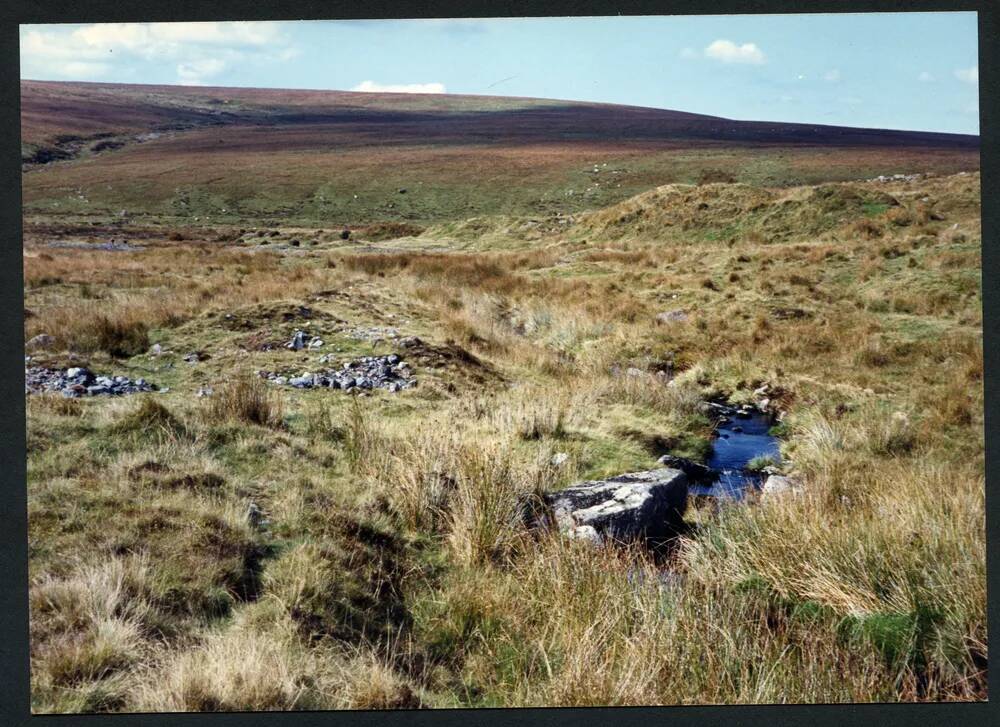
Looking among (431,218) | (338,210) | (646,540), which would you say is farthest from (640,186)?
(646,540)

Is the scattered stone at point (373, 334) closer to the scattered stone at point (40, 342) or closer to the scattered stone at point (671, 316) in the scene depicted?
the scattered stone at point (40, 342)

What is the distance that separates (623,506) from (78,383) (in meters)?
6.06

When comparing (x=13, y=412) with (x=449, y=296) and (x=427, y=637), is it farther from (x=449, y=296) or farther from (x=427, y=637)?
(x=449, y=296)

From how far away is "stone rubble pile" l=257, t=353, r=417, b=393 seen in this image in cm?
974

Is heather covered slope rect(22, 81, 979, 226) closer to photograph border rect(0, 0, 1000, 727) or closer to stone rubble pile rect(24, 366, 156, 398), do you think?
stone rubble pile rect(24, 366, 156, 398)

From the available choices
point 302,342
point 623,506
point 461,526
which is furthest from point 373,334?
point 461,526

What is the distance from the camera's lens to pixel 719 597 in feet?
17.8

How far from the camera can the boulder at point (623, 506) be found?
6711 millimetres

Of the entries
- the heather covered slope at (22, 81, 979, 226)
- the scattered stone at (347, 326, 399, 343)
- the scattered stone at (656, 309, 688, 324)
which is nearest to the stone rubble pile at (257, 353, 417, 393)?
the scattered stone at (347, 326, 399, 343)

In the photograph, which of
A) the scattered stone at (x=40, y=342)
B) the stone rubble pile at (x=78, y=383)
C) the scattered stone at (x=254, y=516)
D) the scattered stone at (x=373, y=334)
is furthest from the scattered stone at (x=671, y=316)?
the scattered stone at (x=254, y=516)

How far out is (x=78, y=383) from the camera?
866cm

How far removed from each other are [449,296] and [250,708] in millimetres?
12415

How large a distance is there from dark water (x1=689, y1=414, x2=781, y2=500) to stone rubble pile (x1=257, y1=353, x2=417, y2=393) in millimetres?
3929

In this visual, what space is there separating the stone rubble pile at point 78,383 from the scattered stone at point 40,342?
776 mm
